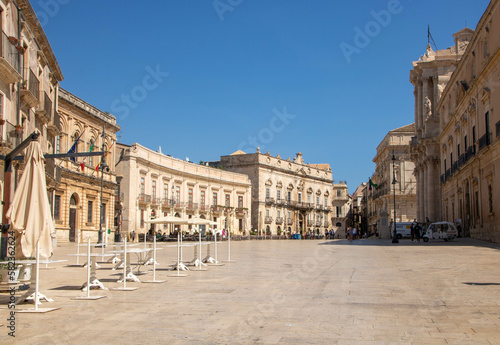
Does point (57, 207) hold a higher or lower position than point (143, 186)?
lower

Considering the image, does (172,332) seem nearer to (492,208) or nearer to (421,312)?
(421,312)

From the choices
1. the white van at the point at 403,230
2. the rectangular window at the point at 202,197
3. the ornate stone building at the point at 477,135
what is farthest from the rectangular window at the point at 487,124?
the rectangular window at the point at 202,197

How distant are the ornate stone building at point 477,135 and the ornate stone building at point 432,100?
4949 millimetres

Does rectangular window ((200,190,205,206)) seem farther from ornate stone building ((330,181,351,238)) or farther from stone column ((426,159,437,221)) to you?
ornate stone building ((330,181,351,238))

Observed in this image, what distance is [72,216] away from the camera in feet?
125

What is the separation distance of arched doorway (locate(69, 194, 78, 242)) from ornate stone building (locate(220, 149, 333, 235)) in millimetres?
38077

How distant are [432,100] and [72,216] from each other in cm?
3013

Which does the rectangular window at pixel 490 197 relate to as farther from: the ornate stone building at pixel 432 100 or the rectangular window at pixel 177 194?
the rectangular window at pixel 177 194

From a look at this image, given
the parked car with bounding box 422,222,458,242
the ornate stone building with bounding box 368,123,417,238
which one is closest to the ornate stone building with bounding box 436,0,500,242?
the parked car with bounding box 422,222,458,242

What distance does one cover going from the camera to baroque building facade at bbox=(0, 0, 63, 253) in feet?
60.5

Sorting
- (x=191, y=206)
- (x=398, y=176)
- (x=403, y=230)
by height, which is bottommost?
(x=403, y=230)

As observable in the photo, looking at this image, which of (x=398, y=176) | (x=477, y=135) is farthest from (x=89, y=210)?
(x=398, y=176)

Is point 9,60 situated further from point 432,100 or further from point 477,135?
point 432,100

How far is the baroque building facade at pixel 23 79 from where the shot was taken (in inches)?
727
